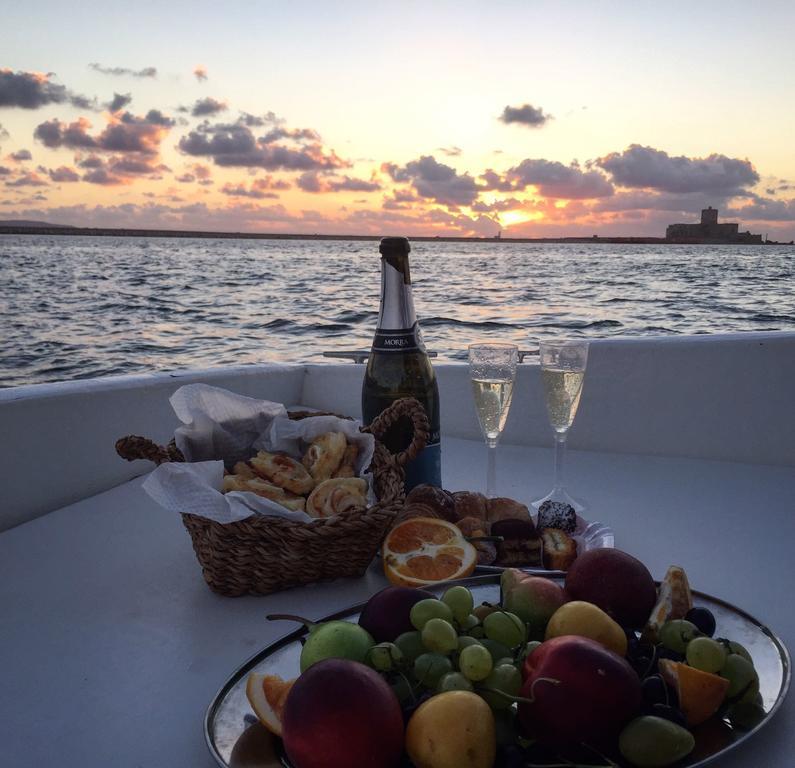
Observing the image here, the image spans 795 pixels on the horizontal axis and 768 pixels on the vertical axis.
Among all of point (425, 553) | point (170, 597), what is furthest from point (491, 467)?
point (170, 597)

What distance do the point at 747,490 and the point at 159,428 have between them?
116cm

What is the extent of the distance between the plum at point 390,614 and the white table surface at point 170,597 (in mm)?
175

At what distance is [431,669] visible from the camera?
0.59m

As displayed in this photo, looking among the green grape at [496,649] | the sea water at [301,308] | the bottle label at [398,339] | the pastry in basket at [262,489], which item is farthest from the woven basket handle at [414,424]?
the sea water at [301,308]

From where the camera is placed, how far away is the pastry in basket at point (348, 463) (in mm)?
1055

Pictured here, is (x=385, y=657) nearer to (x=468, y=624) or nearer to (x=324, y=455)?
(x=468, y=624)

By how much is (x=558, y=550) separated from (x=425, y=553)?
0.17m

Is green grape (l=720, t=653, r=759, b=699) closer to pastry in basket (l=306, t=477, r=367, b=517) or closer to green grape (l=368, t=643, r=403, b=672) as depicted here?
green grape (l=368, t=643, r=403, b=672)

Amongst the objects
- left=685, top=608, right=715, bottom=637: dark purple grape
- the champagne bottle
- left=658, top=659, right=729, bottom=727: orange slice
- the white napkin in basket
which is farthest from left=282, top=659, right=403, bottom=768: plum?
the champagne bottle

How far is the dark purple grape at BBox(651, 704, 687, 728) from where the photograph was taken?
56cm

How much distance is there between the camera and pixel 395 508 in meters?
0.91

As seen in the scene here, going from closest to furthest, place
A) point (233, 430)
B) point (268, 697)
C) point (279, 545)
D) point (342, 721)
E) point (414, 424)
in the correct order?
point (342, 721)
point (268, 697)
point (279, 545)
point (414, 424)
point (233, 430)

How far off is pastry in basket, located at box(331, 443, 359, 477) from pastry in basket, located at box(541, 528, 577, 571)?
28cm

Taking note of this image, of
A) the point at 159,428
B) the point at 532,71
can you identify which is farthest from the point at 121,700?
the point at 532,71
